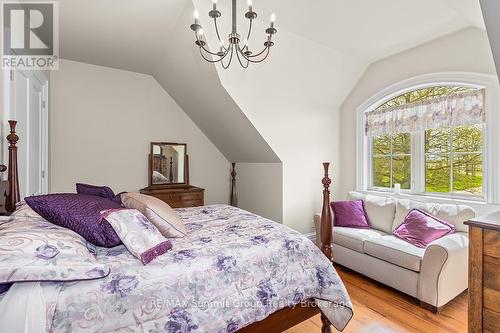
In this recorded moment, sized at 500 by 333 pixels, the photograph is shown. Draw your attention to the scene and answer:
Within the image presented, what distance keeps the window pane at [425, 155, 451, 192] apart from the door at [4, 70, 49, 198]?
4.32 m

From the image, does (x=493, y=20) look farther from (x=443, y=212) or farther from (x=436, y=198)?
(x=436, y=198)

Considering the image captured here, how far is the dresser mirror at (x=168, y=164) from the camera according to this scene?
4070mm

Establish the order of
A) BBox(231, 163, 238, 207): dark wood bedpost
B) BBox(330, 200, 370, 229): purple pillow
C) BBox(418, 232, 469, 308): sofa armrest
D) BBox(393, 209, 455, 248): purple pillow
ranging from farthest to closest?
1. BBox(231, 163, 238, 207): dark wood bedpost
2. BBox(330, 200, 370, 229): purple pillow
3. BBox(393, 209, 455, 248): purple pillow
4. BBox(418, 232, 469, 308): sofa armrest

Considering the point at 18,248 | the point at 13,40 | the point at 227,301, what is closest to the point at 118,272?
the point at 18,248

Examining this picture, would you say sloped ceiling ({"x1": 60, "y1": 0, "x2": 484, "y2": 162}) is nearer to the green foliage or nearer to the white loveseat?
the green foliage

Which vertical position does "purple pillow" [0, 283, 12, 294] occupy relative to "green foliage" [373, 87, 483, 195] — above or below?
below

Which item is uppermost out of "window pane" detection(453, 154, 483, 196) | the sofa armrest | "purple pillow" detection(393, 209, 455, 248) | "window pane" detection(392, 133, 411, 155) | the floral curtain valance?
the floral curtain valance

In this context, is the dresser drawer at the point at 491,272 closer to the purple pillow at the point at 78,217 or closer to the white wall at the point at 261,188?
the purple pillow at the point at 78,217

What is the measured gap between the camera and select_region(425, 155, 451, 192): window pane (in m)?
3.10

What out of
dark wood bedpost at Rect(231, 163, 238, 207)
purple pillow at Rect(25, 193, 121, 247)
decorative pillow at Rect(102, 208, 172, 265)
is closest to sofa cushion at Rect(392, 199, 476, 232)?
dark wood bedpost at Rect(231, 163, 238, 207)

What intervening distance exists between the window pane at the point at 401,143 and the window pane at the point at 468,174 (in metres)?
0.54

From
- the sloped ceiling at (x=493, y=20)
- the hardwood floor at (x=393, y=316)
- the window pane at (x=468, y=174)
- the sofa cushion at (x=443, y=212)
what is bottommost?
the hardwood floor at (x=393, y=316)

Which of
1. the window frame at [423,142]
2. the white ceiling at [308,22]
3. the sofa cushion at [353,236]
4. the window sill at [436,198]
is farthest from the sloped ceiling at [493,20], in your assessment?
the sofa cushion at [353,236]

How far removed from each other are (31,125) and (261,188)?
114 inches
